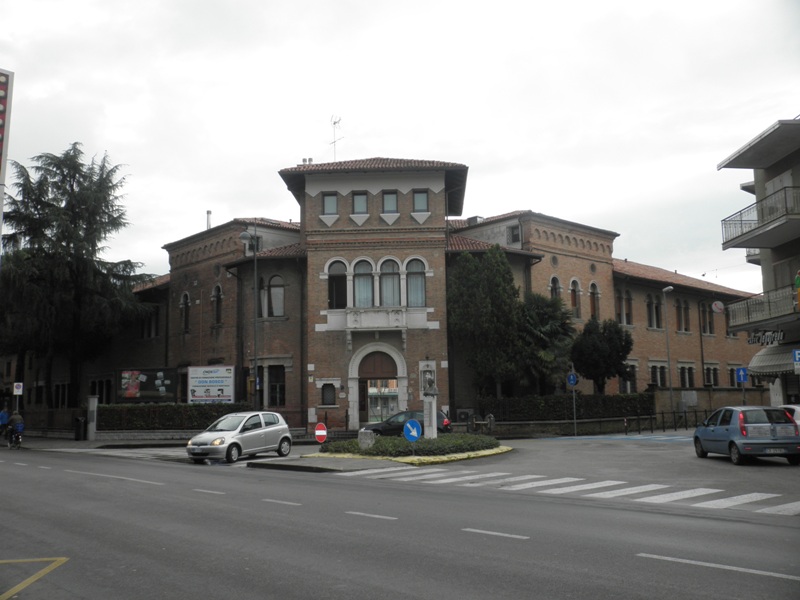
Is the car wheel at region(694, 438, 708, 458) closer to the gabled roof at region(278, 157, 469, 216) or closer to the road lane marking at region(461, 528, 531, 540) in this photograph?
the road lane marking at region(461, 528, 531, 540)

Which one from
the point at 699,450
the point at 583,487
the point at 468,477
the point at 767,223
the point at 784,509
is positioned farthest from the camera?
the point at 767,223

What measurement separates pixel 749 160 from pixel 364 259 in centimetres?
1766

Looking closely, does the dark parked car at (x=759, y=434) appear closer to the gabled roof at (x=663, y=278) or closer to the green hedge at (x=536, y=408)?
the green hedge at (x=536, y=408)

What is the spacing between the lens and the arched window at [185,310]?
145 feet

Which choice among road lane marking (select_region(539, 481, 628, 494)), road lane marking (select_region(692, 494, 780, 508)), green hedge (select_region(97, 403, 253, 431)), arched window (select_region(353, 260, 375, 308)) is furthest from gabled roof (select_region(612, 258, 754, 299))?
road lane marking (select_region(692, 494, 780, 508))

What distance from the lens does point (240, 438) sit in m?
24.5

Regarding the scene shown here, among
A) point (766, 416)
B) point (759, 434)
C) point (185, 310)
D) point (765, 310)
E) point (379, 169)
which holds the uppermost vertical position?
point (379, 169)

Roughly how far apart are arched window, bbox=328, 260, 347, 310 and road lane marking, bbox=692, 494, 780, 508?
2597 cm

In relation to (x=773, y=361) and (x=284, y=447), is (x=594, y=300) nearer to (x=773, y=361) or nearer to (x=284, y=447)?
(x=773, y=361)

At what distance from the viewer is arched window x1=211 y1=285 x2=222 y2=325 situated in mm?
41875

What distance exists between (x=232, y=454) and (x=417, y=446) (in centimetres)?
599

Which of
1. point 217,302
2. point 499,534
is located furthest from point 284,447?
point 217,302

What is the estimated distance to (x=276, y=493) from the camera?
14508 millimetres

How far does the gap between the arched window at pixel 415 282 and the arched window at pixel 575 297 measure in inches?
385
